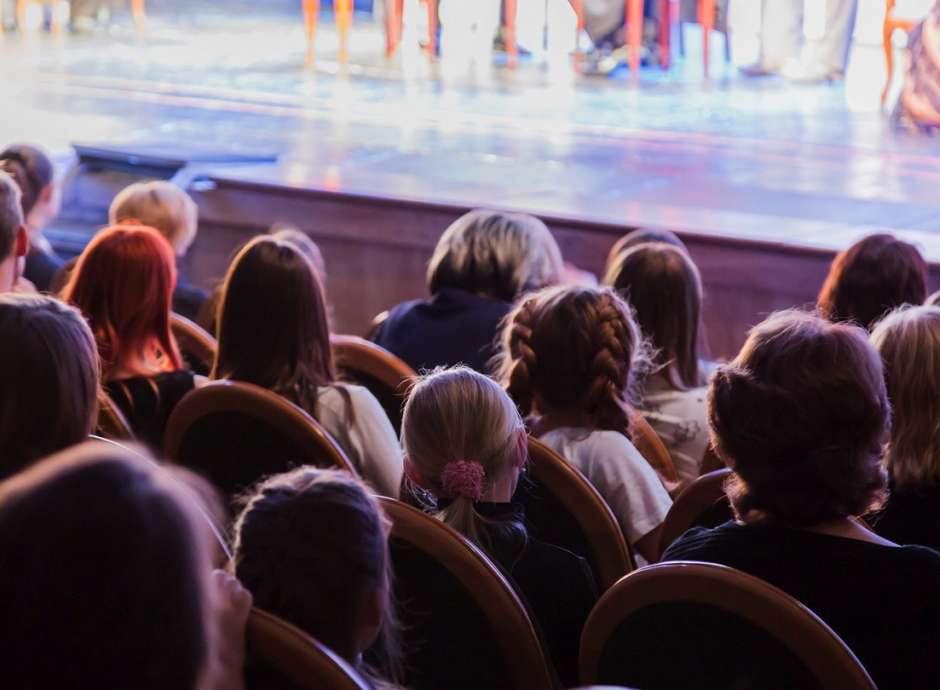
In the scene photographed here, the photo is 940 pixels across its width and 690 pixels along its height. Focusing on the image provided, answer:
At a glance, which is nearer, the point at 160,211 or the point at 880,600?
the point at 880,600

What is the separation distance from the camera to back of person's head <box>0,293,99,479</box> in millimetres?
1584

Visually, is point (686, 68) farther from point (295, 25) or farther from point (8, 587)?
point (8, 587)

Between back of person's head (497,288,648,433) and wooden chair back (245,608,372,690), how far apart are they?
3.44 ft

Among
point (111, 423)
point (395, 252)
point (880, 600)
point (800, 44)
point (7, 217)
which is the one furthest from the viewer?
point (800, 44)

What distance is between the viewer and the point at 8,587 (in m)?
0.78

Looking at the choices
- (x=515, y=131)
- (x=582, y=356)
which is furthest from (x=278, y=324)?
(x=515, y=131)

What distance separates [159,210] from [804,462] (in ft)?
7.07

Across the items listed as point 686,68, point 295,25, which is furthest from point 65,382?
point 295,25

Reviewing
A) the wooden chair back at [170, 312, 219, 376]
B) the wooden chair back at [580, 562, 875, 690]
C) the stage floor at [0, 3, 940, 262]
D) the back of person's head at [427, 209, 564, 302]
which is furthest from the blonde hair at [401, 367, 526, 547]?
the stage floor at [0, 3, 940, 262]

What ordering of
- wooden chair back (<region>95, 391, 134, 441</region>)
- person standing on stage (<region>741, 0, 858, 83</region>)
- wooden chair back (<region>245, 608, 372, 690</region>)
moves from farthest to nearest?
person standing on stage (<region>741, 0, 858, 83</region>), wooden chair back (<region>95, 391, 134, 441</region>), wooden chair back (<region>245, 608, 372, 690</region>)

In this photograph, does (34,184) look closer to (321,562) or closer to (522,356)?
(522,356)

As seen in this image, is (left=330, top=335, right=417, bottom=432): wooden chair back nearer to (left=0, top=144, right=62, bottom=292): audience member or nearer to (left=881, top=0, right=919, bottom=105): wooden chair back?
(left=0, top=144, right=62, bottom=292): audience member

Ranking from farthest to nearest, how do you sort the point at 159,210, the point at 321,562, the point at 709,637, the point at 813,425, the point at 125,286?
1. the point at 159,210
2. the point at 125,286
3. the point at 813,425
4. the point at 709,637
5. the point at 321,562

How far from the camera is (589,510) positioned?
1812mm
